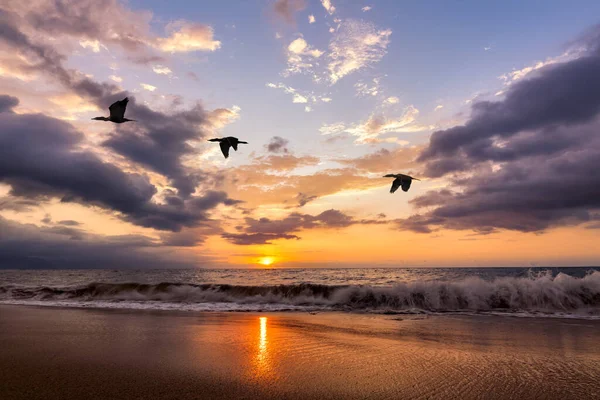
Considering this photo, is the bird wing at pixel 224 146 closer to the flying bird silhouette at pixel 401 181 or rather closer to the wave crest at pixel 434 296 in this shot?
the flying bird silhouette at pixel 401 181

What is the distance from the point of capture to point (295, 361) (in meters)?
6.73

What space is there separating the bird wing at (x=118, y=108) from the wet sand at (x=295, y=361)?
4.55 m

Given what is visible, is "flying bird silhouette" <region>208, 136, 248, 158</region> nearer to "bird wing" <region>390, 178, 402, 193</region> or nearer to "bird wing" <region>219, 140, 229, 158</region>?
"bird wing" <region>219, 140, 229, 158</region>

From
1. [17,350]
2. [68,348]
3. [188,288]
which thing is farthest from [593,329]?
[188,288]

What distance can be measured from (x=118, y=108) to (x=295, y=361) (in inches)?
228

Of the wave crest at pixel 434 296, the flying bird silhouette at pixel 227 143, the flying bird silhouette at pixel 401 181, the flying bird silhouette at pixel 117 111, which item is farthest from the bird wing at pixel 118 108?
the wave crest at pixel 434 296

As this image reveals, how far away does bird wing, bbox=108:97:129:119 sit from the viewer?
744 centimetres

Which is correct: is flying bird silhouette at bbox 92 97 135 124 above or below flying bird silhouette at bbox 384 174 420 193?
above

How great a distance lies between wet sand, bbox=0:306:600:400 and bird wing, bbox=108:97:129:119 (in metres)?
Result: 4.55

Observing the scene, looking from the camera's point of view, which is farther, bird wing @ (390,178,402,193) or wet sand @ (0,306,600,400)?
bird wing @ (390,178,402,193)

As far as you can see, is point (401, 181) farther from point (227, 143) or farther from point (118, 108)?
point (118, 108)

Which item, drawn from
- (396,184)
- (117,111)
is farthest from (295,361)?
(117,111)

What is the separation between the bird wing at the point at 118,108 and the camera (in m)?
7.44

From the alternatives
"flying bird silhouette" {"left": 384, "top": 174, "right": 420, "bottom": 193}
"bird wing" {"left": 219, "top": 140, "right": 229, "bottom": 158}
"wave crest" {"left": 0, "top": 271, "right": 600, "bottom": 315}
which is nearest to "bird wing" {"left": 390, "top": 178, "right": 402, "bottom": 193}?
"flying bird silhouette" {"left": 384, "top": 174, "right": 420, "bottom": 193}
